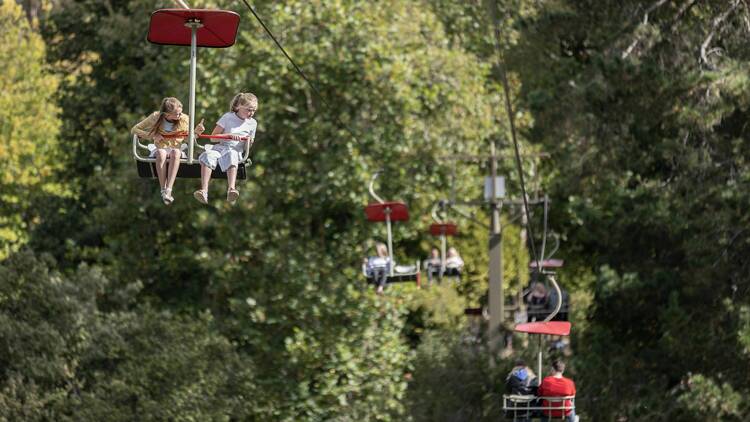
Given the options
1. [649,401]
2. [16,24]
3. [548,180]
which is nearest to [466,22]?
[548,180]

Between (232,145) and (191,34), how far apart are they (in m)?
0.94

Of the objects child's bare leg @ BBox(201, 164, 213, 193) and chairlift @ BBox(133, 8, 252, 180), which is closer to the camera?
chairlift @ BBox(133, 8, 252, 180)

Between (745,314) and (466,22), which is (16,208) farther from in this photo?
(745,314)

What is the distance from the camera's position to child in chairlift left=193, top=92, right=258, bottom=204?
37.0 feet

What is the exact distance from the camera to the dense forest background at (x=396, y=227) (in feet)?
85.2

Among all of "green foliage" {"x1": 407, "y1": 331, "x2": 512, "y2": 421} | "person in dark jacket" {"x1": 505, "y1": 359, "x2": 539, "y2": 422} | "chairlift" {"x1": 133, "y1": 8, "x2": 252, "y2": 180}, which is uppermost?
"chairlift" {"x1": 133, "y1": 8, "x2": 252, "y2": 180}

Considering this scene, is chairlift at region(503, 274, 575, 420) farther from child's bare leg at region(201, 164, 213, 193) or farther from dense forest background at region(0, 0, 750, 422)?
child's bare leg at region(201, 164, 213, 193)

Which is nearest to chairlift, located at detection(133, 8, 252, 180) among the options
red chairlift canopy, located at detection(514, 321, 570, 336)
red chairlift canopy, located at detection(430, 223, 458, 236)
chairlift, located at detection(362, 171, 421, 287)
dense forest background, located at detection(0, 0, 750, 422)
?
red chairlift canopy, located at detection(514, 321, 570, 336)

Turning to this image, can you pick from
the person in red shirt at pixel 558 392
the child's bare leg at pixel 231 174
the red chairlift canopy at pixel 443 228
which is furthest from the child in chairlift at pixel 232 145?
the red chairlift canopy at pixel 443 228

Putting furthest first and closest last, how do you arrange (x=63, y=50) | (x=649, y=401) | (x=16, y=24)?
(x=16, y=24), (x=63, y=50), (x=649, y=401)

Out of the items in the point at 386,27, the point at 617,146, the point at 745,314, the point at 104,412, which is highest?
the point at 386,27

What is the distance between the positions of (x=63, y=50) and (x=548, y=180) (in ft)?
40.4

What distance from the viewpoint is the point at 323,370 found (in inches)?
1181

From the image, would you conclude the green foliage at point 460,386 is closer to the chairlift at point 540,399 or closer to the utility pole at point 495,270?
the utility pole at point 495,270
